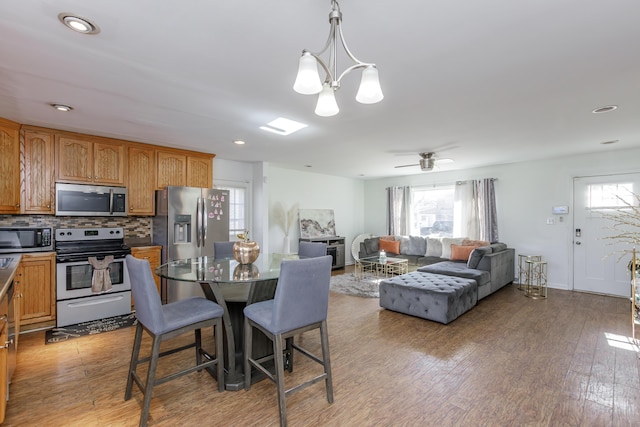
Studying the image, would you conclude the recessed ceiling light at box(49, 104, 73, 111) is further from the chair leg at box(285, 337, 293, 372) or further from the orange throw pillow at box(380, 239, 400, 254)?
the orange throw pillow at box(380, 239, 400, 254)

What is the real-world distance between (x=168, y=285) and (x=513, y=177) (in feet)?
21.1

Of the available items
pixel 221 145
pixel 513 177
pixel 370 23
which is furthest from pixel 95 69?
pixel 513 177

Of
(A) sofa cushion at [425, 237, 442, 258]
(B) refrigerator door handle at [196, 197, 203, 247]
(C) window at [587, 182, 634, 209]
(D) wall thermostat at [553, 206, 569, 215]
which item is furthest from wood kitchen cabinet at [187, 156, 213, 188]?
(C) window at [587, 182, 634, 209]

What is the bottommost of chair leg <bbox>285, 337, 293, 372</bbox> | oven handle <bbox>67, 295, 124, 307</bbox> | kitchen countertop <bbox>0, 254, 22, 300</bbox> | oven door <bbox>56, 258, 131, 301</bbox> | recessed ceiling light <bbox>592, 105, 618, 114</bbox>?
chair leg <bbox>285, 337, 293, 372</bbox>

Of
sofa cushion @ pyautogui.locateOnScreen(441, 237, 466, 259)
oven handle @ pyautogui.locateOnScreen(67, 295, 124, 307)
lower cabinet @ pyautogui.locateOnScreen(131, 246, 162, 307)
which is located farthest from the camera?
sofa cushion @ pyautogui.locateOnScreen(441, 237, 466, 259)

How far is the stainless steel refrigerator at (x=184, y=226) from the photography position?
4176mm

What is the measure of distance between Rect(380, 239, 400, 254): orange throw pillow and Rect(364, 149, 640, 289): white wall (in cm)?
209

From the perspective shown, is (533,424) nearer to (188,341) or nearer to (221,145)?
(188,341)

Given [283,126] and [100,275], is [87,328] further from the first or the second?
[283,126]

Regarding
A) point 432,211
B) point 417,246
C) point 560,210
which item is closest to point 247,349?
point 417,246

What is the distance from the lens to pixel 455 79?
7.54 ft

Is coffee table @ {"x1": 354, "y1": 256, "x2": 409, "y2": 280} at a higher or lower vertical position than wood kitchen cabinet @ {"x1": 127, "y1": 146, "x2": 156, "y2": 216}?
lower

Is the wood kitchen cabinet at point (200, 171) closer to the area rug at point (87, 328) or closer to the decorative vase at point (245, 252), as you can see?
the area rug at point (87, 328)

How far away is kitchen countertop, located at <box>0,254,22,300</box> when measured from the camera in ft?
6.23
